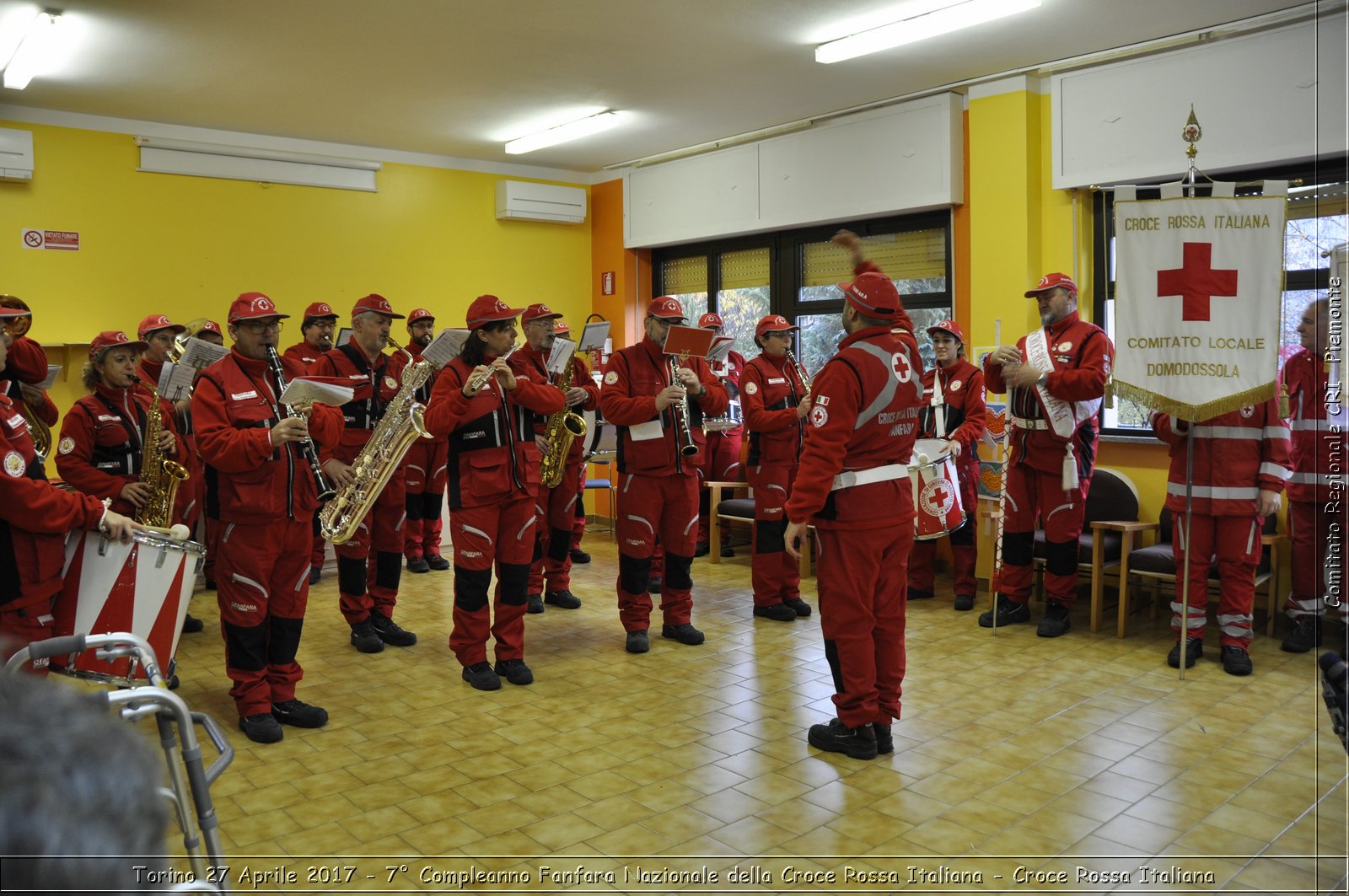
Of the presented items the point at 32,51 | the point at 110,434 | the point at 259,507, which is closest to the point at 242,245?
the point at 32,51

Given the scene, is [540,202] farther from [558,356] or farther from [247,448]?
[247,448]

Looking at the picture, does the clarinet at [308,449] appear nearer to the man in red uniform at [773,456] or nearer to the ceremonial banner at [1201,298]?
the man in red uniform at [773,456]

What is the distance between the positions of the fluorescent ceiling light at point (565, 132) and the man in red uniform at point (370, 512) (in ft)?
9.93

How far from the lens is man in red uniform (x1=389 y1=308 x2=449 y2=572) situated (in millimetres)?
6289

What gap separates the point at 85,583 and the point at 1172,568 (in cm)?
516

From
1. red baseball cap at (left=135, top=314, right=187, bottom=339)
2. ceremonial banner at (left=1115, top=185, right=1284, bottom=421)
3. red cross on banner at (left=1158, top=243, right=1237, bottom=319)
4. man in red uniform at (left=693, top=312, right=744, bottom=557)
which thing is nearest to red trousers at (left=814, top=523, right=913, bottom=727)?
ceremonial banner at (left=1115, top=185, right=1284, bottom=421)

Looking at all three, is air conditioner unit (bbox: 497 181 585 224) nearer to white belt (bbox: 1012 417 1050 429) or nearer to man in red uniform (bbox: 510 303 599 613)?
man in red uniform (bbox: 510 303 599 613)

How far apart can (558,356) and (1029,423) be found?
8.96 feet

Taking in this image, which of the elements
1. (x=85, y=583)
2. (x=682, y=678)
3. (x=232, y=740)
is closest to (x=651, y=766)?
(x=682, y=678)

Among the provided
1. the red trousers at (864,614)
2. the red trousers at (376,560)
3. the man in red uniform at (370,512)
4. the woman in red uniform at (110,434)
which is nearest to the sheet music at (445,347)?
the man in red uniform at (370,512)

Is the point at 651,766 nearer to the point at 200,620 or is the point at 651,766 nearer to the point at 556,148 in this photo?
the point at 200,620

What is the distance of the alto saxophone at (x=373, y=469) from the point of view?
4676 millimetres

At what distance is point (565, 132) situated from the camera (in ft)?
27.3

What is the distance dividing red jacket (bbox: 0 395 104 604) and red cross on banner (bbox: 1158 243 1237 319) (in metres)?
4.57
